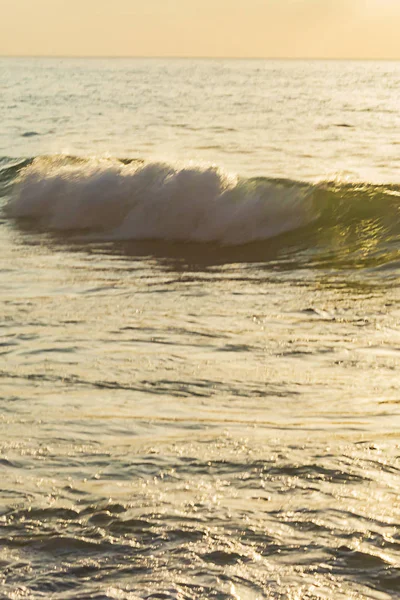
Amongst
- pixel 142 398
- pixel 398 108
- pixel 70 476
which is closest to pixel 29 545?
pixel 70 476

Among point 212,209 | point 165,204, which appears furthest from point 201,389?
point 165,204

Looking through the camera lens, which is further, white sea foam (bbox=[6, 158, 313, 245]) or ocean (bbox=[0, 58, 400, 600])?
white sea foam (bbox=[6, 158, 313, 245])

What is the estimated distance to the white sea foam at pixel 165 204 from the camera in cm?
1334

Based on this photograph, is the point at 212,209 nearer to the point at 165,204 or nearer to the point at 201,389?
the point at 165,204

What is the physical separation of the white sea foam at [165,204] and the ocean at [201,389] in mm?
41

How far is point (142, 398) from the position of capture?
5957 mm

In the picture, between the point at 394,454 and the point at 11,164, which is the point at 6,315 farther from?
the point at 11,164

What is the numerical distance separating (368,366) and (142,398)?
1.74 metres

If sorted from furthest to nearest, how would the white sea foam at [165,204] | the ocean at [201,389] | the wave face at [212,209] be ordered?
the white sea foam at [165,204] < the wave face at [212,209] < the ocean at [201,389]

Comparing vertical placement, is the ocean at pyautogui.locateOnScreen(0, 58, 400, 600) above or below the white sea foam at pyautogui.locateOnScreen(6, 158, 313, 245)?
below

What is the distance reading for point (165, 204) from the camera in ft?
46.9

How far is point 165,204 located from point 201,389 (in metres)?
8.43

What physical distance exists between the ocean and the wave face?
0.14ft

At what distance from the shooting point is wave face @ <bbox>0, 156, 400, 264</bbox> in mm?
12766
